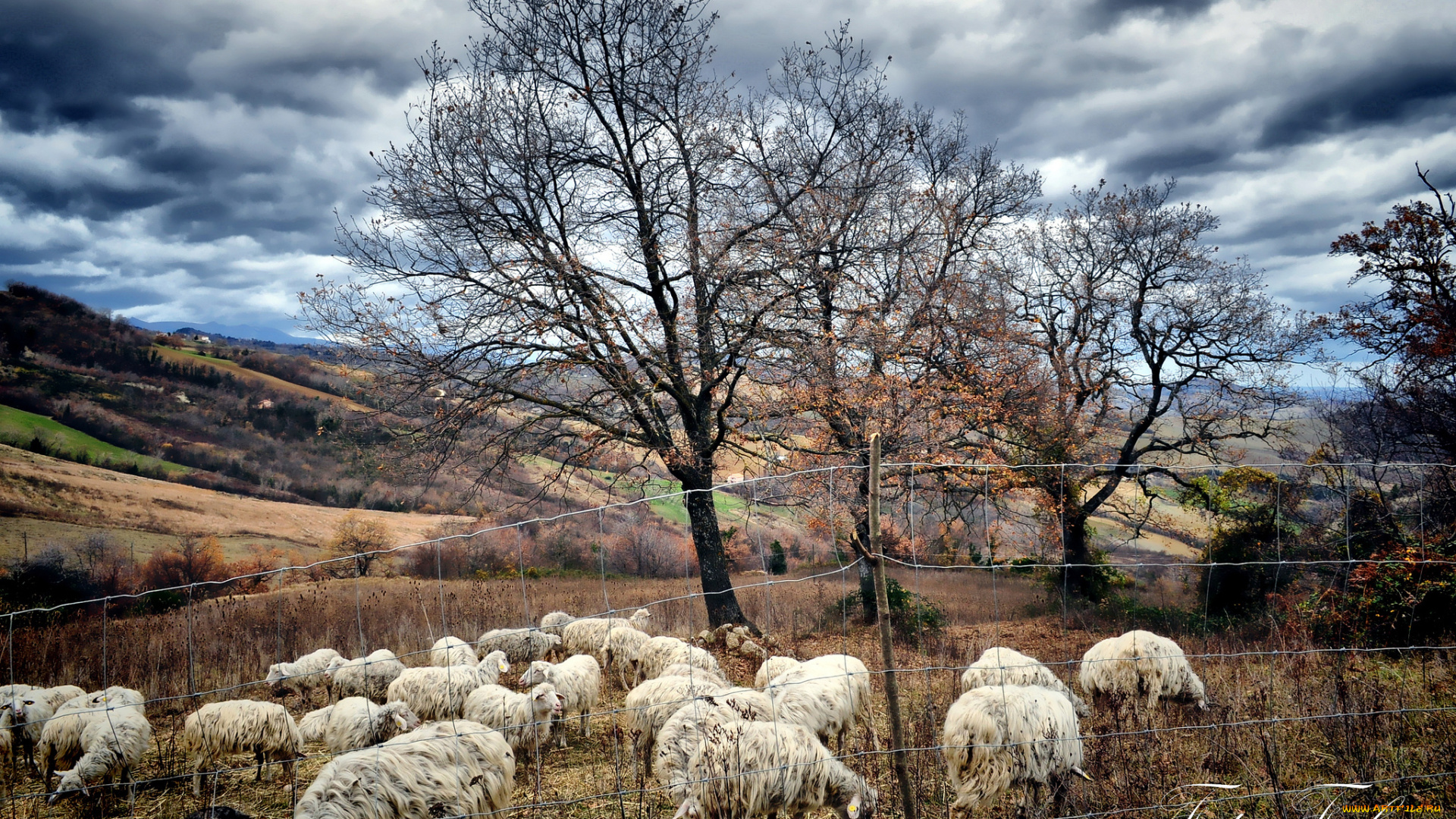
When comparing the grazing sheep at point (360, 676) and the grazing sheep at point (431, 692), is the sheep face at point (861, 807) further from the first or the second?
the grazing sheep at point (360, 676)

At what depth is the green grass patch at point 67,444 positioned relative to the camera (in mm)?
16547

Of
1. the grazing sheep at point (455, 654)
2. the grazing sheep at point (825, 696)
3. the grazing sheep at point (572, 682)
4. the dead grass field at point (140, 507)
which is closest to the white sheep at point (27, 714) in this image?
the grazing sheep at point (455, 654)

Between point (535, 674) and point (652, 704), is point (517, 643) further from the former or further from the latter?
point (652, 704)

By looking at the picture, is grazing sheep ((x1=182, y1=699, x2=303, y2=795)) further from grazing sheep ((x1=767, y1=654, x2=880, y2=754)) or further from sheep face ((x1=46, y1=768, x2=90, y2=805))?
grazing sheep ((x1=767, y1=654, x2=880, y2=754))

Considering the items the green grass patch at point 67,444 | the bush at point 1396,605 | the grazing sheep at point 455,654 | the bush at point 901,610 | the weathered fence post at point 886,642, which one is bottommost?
the bush at point 901,610

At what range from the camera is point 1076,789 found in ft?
16.8

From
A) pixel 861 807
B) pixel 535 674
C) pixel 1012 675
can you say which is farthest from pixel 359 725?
pixel 1012 675

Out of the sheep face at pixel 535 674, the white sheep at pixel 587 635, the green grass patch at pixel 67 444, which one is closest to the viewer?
the sheep face at pixel 535 674

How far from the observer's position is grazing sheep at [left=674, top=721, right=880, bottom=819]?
4.63 metres

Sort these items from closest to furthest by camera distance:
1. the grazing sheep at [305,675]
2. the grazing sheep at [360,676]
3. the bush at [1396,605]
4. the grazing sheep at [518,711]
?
the grazing sheep at [518,711] < the grazing sheep at [360,676] < the grazing sheep at [305,675] < the bush at [1396,605]

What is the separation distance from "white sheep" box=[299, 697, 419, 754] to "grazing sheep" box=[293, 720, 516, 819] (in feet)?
4.56

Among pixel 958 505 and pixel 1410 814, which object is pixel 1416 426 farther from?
pixel 1410 814

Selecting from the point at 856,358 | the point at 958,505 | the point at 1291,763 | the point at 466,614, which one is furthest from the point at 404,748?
the point at 958,505

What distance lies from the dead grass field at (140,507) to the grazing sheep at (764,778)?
18497 mm
